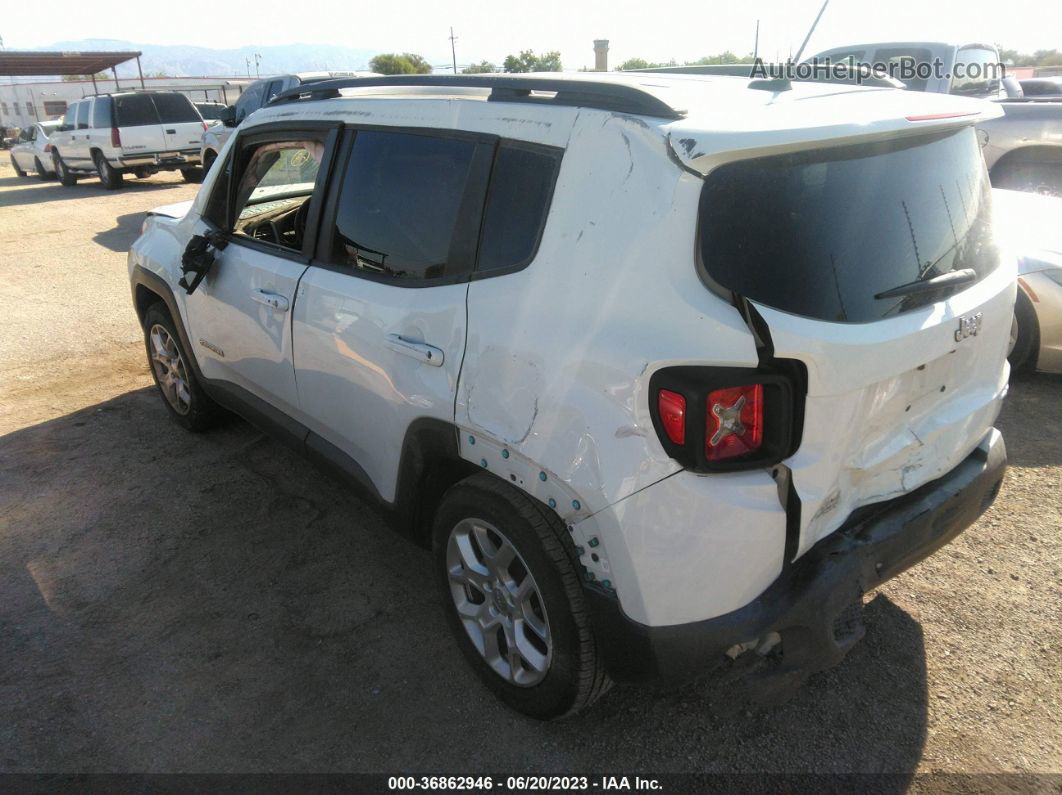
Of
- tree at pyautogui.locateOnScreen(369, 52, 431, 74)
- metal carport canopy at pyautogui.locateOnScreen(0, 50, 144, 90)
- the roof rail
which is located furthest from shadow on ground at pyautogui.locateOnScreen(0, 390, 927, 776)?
tree at pyautogui.locateOnScreen(369, 52, 431, 74)

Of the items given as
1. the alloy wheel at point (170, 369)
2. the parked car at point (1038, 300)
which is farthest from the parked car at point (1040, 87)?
the alloy wheel at point (170, 369)

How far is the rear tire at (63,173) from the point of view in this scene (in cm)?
1808

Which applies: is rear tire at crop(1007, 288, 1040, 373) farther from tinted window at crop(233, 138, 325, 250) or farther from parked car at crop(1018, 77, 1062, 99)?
parked car at crop(1018, 77, 1062, 99)

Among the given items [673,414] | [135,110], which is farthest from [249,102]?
[673,414]

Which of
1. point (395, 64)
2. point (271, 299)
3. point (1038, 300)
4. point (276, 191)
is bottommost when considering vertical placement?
point (1038, 300)

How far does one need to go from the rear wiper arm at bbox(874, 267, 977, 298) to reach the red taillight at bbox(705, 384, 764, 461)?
483mm

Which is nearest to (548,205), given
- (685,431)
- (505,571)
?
(685,431)

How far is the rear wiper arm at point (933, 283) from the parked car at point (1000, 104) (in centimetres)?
544

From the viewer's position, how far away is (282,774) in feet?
8.00

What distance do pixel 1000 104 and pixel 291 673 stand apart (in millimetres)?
9103

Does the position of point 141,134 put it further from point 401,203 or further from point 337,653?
point 337,653

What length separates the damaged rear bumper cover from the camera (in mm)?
2094

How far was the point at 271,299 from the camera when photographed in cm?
334

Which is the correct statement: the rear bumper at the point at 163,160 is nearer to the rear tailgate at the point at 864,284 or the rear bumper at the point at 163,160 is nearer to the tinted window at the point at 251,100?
the tinted window at the point at 251,100
